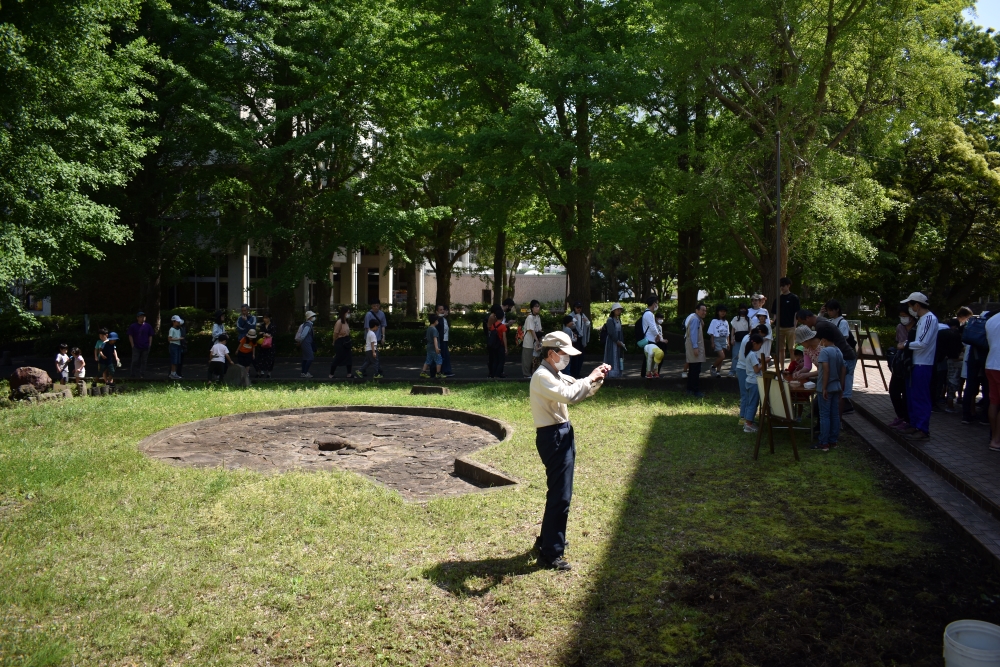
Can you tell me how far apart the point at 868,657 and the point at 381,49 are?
67.4ft

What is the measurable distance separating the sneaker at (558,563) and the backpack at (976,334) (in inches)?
312

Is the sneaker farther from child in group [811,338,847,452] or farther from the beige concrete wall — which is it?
the beige concrete wall

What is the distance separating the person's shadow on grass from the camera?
17.9 ft

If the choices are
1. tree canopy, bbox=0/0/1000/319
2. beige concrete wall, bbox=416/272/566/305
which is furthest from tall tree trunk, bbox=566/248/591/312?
beige concrete wall, bbox=416/272/566/305

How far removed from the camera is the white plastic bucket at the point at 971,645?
12.2 ft

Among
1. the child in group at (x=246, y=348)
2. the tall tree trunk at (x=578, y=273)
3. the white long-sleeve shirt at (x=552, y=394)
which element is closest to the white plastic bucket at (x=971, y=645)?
the white long-sleeve shirt at (x=552, y=394)

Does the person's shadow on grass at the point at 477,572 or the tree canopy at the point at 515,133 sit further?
the tree canopy at the point at 515,133

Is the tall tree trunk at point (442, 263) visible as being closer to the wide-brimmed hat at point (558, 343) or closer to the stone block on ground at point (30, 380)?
the stone block on ground at point (30, 380)

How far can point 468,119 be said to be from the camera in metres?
24.6

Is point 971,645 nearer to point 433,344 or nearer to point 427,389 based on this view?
point 427,389

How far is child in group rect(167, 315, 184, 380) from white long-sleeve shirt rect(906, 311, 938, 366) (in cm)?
1592

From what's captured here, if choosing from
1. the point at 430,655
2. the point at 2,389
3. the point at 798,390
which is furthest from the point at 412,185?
the point at 430,655

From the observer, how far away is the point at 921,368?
9289 mm

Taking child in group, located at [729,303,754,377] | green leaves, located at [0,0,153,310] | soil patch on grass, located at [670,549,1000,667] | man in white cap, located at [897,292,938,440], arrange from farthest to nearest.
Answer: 1. child in group, located at [729,303,754,377]
2. green leaves, located at [0,0,153,310]
3. man in white cap, located at [897,292,938,440]
4. soil patch on grass, located at [670,549,1000,667]
